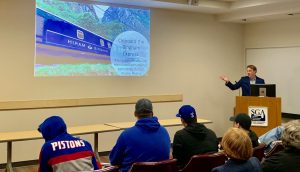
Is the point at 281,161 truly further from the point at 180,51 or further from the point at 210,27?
the point at 210,27

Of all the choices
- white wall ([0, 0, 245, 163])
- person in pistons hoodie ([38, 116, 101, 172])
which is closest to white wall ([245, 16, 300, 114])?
white wall ([0, 0, 245, 163])

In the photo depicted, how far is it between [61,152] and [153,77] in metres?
4.25

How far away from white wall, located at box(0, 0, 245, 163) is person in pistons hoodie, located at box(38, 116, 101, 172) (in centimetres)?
294

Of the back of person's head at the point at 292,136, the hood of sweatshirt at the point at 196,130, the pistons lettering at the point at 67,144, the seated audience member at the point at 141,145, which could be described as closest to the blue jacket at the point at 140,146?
the seated audience member at the point at 141,145

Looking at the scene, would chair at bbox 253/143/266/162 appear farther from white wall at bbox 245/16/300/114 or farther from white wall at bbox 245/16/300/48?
white wall at bbox 245/16/300/48

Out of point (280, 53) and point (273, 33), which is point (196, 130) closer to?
point (280, 53)

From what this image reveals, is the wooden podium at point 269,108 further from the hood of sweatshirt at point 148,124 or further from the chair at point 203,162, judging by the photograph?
the hood of sweatshirt at point 148,124

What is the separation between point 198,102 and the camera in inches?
279

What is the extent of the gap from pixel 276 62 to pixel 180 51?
6.57 feet

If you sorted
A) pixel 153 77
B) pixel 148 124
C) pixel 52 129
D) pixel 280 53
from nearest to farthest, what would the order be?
pixel 52 129 → pixel 148 124 → pixel 153 77 → pixel 280 53

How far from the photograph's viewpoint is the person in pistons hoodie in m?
2.31

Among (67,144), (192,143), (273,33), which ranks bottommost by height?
(192,143)

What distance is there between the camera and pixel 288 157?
2311 millimetres

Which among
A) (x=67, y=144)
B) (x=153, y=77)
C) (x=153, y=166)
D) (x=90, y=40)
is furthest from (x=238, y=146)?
(x=153, y=77)
